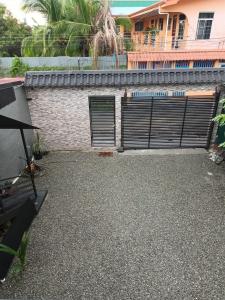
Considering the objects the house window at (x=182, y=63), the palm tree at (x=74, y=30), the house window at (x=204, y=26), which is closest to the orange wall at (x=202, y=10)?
the house window at (x=204, y=26)

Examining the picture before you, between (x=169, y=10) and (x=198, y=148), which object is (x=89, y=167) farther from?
(x=169, y=10)

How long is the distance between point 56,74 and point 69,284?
7.05 m

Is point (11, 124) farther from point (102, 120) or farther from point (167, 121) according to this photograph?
point (167, 121)

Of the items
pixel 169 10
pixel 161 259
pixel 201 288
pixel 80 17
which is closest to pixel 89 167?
pixel 161 259

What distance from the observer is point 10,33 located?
994 inches

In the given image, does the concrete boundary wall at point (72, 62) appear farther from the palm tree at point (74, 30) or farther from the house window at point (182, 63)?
the house window at point (182, 63)

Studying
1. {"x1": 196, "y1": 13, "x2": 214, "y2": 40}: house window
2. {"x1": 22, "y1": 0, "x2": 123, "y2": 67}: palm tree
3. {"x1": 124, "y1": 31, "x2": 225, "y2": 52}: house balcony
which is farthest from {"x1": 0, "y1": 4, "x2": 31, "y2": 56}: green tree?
{"x1": 196, "y1": 13, "x2": 214, "y2": 40}: house window

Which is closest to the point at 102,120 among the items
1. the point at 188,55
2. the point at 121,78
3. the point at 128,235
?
the point at 121,78

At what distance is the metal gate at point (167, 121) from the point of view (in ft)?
28.3

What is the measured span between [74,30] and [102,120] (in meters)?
10.3

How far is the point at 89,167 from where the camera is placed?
27.1 ft

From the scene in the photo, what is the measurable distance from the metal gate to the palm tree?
25.7ft

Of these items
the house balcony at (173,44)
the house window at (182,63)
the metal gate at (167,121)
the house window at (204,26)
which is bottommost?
the metal gate at (167,121)

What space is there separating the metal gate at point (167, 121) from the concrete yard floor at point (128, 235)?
1.45m
